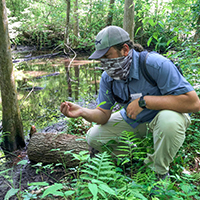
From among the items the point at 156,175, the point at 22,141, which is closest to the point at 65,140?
the point at 22,141

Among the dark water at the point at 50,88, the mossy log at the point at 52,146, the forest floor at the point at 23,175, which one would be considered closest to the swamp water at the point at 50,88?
the dark water at the point at 50,88

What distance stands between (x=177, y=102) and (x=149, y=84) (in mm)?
364

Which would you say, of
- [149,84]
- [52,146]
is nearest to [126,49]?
[149,84]

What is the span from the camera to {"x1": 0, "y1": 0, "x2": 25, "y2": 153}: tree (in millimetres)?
3332

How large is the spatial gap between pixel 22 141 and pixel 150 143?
2871mm

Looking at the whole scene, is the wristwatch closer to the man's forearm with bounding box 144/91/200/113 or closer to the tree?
the man's forearm with bounding box 144/91/200/113

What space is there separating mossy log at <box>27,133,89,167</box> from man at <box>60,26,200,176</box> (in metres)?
0.66

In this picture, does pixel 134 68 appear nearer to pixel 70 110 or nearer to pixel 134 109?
pixel 134 109

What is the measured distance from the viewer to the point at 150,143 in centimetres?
224

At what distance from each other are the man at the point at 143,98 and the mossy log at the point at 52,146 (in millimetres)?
658

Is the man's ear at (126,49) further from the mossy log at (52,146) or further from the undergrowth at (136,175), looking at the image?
the mossy log at (52,146)

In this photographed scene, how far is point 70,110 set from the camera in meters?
2.23

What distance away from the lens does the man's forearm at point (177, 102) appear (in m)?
1.89

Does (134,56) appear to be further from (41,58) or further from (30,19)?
(30,19)
